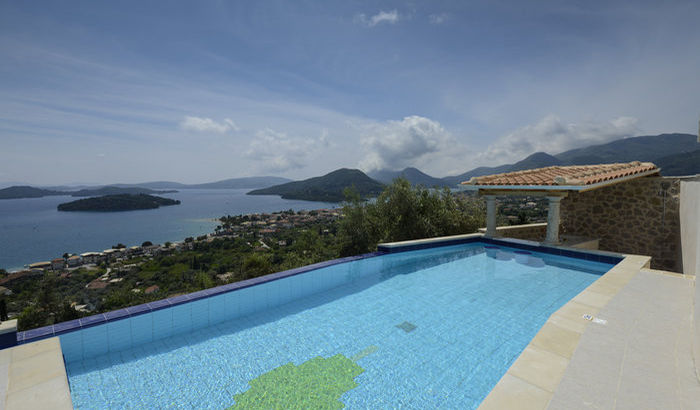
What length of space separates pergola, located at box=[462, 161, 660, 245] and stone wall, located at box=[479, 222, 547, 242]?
0.50m

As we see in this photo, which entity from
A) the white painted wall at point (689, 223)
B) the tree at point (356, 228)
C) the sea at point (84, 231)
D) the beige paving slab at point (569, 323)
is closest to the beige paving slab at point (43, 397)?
the beige paving slab at point (569, 323)

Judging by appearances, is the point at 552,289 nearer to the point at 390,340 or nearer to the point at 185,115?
the point at 390,340

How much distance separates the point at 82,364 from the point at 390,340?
3763 millimetres

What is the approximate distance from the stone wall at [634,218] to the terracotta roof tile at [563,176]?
664 millimetres

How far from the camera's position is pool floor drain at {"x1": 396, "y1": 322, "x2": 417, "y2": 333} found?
13.6 ft

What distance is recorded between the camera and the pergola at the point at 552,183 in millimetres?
6555

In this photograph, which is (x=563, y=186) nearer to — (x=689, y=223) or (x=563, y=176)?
(x=563, y=176)

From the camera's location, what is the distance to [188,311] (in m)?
4.21

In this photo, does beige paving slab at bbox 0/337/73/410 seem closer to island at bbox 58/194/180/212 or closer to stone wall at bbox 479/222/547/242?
stone wall at bbox 479/222/547/242

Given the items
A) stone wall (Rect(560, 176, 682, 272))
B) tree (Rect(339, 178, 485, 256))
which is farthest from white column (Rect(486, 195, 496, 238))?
stone wall (Rect(560, 176, 682, 272))

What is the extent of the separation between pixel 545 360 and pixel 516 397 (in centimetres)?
59

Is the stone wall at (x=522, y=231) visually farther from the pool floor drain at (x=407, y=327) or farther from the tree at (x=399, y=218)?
the pool floor drain at (x=407, y=327)

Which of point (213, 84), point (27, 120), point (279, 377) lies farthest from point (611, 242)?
point (27, 120)

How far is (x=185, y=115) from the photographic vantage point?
17844 millimetres
